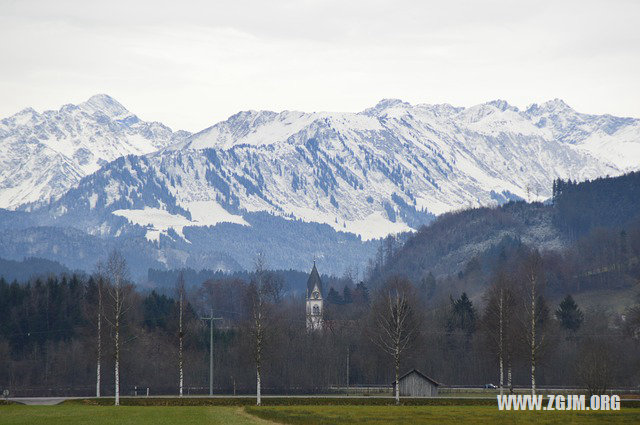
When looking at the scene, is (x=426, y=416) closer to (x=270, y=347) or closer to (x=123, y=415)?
(x=123, y=415)

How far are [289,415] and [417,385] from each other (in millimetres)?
40354

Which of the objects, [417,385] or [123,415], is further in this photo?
[417,385]

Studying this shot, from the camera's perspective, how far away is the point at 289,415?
313 ft

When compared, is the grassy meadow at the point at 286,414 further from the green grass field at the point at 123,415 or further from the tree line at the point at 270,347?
the tree line at the point at 270,347

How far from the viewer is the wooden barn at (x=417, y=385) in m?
133

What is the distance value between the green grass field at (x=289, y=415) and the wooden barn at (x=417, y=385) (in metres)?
24.1

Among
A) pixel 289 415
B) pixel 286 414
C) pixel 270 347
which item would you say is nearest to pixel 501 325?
pixel 270 347

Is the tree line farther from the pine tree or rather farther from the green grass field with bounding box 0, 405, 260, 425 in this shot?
the green grass field with bounding box 0, 405, 260, 425

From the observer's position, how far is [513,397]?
389 feet

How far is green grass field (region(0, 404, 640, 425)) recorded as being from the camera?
288ft

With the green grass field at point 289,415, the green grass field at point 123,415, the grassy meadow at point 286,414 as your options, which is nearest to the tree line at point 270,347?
the grassy meadow at point 286,414

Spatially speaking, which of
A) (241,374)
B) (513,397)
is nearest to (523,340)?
(513,397)

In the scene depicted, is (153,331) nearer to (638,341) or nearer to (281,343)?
(281,343)

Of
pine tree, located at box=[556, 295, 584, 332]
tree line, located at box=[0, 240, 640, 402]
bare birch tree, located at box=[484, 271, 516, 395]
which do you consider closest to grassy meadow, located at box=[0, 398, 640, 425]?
bare birch tree, located at box=[484, 271, 516, 395]
